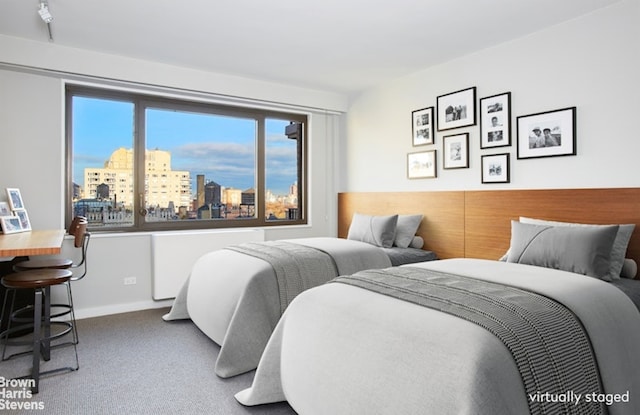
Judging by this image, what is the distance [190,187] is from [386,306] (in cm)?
346

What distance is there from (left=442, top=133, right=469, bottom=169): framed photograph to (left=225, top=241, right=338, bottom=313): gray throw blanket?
5.68 ft

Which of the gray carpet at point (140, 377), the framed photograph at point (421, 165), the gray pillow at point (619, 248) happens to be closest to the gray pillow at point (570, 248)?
the gray pillow at point (619, 248)

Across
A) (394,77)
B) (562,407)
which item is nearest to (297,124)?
(394,77)

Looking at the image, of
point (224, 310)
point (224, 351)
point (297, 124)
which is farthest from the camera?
point (297, 124)

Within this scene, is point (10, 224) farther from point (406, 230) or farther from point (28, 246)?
point (406, 230)

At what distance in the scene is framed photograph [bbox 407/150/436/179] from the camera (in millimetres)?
4246

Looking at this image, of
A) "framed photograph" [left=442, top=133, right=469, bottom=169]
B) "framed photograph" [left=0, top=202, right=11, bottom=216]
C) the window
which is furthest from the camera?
the window

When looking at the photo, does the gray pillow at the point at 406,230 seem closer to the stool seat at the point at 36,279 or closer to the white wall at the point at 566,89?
the white wall at the point at 566,89

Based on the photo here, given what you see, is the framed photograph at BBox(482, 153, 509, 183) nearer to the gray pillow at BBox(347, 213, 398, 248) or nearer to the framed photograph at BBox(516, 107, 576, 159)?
the framed photograph at BBox(516, 107, 576, 159)

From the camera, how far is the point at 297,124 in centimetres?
543

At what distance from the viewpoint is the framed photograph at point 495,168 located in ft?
11.7

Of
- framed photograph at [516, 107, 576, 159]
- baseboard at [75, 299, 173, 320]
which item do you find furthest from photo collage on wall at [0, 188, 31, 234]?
framed photograph at [516, 107, 576, 159]

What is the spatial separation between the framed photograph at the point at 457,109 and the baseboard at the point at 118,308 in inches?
133

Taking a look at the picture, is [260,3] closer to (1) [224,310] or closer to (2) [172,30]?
(2) [172,30]
